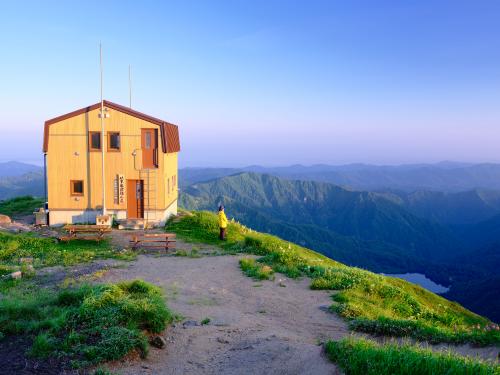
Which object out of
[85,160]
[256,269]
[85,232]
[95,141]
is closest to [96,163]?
[85,160]

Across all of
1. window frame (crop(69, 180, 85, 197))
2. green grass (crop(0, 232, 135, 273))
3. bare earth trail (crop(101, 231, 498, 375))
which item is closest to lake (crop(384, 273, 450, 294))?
window frame (crop(69, 180, 85, 197))

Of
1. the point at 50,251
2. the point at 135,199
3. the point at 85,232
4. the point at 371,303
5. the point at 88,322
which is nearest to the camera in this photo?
the point at 88,322

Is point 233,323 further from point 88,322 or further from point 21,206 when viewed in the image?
point 21,206

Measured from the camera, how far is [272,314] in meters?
11.8

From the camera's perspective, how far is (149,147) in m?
27.5

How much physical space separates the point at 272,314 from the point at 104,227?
594 inches

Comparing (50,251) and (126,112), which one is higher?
(126,112)

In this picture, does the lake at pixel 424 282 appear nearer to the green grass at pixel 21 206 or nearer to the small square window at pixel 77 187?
the green grass at pixel 21 206

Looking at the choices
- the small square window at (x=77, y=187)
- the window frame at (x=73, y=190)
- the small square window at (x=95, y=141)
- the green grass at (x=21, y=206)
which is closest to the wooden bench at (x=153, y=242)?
the window frame at (x=73, y=190)

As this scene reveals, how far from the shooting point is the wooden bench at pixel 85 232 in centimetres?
2228

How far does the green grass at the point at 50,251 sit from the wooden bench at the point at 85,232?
0.27 meters

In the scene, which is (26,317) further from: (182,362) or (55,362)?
(182,362)

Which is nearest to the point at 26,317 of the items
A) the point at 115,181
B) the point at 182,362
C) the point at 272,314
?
the point at 182,362

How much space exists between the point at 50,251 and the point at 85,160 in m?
9.14
